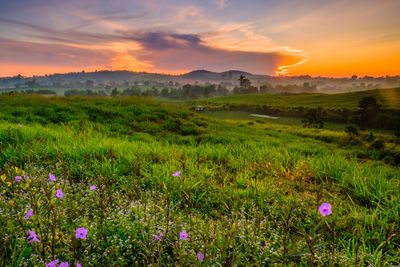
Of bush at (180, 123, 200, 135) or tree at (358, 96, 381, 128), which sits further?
tree at (358, 96, 381, 128)

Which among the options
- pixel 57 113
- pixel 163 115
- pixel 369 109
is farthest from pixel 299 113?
pixel 57 113

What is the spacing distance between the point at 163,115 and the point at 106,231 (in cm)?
1366

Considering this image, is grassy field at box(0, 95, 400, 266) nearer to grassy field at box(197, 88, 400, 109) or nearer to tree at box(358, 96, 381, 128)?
tree at box(358, 96, 381, 128)

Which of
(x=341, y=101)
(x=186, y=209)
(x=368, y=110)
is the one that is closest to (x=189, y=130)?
(x=186, y=209)

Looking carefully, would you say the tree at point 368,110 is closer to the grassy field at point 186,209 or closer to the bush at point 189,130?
the bush at point 189,130

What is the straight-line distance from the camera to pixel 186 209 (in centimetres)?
314

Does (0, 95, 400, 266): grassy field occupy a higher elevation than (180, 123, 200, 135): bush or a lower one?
higher

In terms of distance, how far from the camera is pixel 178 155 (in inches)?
225

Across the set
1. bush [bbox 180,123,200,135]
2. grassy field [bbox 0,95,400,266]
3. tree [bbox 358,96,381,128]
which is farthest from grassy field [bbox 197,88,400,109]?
grassy field [bbox 0,95,400,266]

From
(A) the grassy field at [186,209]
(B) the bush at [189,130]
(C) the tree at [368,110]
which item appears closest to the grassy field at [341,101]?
(C) the tree at [368,110]

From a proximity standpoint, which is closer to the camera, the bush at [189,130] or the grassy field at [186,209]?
the grassy field at [186,209]

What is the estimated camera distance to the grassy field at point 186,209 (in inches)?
78.9

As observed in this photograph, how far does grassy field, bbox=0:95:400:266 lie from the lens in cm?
200

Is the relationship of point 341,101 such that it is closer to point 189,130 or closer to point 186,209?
point 189,130
